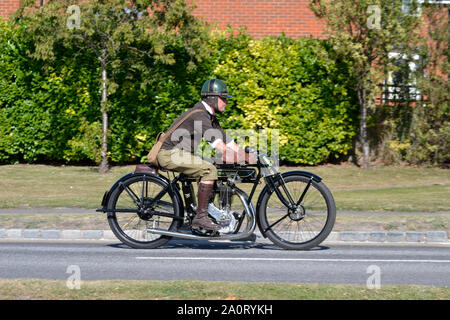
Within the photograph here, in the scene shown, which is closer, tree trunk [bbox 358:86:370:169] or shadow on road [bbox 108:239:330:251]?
A: shadow on road [bbox 108:239:330:251]

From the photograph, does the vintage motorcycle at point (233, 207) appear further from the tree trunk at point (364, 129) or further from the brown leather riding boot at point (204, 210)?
the tree trunk at point (364, 129)

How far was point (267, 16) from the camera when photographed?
19703 mm

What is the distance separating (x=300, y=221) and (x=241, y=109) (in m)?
9.16

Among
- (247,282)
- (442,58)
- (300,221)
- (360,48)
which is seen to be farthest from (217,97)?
(442,58)

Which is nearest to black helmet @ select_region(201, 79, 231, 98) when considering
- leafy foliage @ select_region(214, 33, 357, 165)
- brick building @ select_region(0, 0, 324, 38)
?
leafy foliage @ select_region(214, 33, 357, 165)

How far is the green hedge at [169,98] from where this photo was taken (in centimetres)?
1616

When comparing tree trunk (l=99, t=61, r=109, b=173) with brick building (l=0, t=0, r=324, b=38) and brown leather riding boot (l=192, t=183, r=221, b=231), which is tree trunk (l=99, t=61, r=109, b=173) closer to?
brick building (l=0, t=0, r=324, b=38)

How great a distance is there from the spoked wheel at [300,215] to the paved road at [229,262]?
0.17 m

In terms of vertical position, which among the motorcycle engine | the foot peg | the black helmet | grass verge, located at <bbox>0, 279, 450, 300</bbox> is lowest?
grass verge, located at <bbox>0, 279, 450, 300</bbox>

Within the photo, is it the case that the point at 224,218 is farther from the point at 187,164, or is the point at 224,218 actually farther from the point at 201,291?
the point at 201,291

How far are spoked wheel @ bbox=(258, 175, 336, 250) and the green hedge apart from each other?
889cm

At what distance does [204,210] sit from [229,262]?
69cm

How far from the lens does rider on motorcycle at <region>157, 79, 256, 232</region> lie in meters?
7.12

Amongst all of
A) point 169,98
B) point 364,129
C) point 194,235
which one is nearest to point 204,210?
point 194,235
